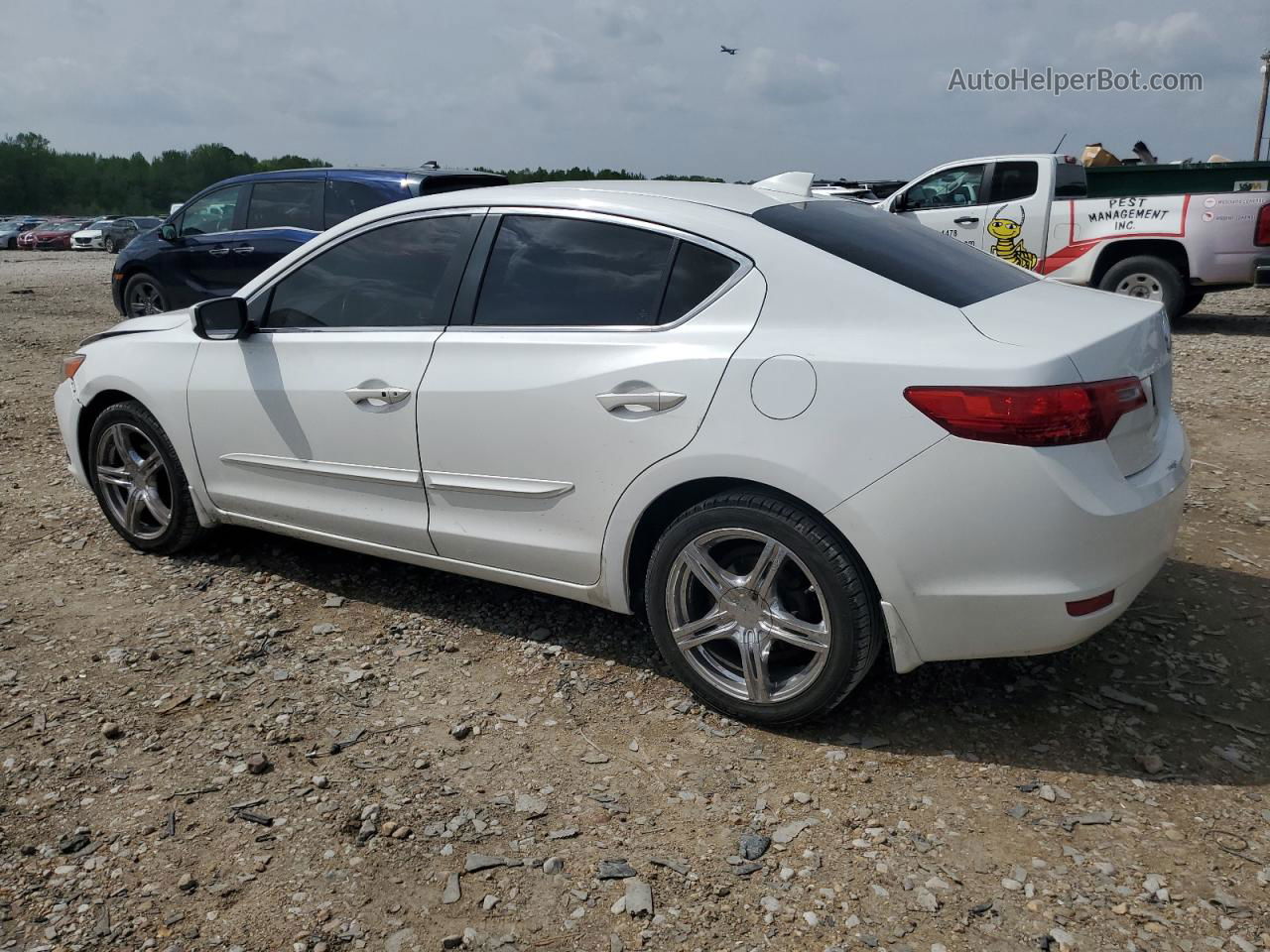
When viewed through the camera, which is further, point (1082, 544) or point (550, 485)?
point (550, 485)

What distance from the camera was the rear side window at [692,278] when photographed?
316 centimetres

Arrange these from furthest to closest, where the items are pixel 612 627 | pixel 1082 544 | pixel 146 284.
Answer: pixel 146 284 < pixel 612 627 < pixel 1082 544

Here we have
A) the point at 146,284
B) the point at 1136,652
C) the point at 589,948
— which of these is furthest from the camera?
the point at 146,284

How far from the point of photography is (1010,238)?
11.2 metres

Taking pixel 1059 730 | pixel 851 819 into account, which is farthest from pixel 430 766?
pixel 1059 730

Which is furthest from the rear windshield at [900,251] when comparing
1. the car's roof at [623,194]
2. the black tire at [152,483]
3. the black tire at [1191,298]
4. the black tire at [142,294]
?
the black tire at [142,294]

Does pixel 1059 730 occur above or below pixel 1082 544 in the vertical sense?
below

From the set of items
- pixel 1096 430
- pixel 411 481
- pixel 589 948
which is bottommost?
pixel 589 948

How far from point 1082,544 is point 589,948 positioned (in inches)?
63.6

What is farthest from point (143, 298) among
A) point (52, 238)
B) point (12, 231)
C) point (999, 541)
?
point (12, 231)

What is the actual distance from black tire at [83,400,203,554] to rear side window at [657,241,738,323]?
2.50 m

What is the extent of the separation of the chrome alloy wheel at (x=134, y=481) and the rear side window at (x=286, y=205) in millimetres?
5019

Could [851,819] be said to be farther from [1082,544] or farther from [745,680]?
[1082,544]

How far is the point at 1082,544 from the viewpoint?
2.68 meters
